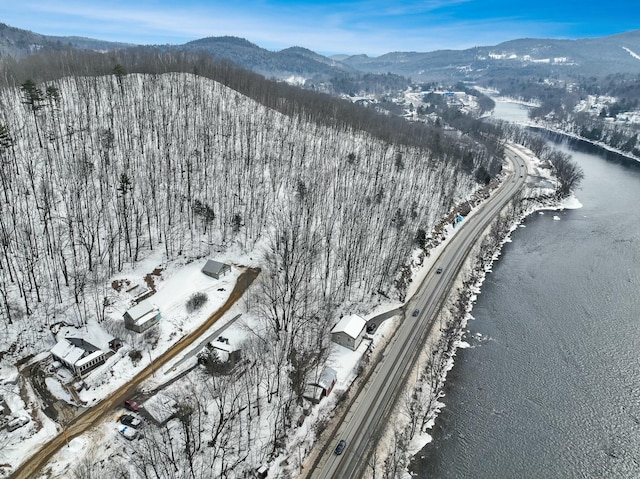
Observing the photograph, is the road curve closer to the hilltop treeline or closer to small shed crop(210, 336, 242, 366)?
small shed crop(210, 336, 242, 366)

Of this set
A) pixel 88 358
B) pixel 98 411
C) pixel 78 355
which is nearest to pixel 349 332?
pixel 98 411

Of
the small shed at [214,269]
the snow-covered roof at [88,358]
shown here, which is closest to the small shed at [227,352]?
the snow-covered roof at [88,358]

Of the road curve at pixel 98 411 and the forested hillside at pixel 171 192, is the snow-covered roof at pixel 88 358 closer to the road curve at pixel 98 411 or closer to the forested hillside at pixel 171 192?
the road curve at pixel 98 411

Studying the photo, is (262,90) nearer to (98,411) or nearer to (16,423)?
(98,411)

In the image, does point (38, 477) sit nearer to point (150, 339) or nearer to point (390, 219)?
point (150, 339)

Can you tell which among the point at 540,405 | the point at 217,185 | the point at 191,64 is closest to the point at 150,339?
the point at 217,185

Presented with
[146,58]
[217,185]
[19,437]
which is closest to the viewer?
[19,437]
